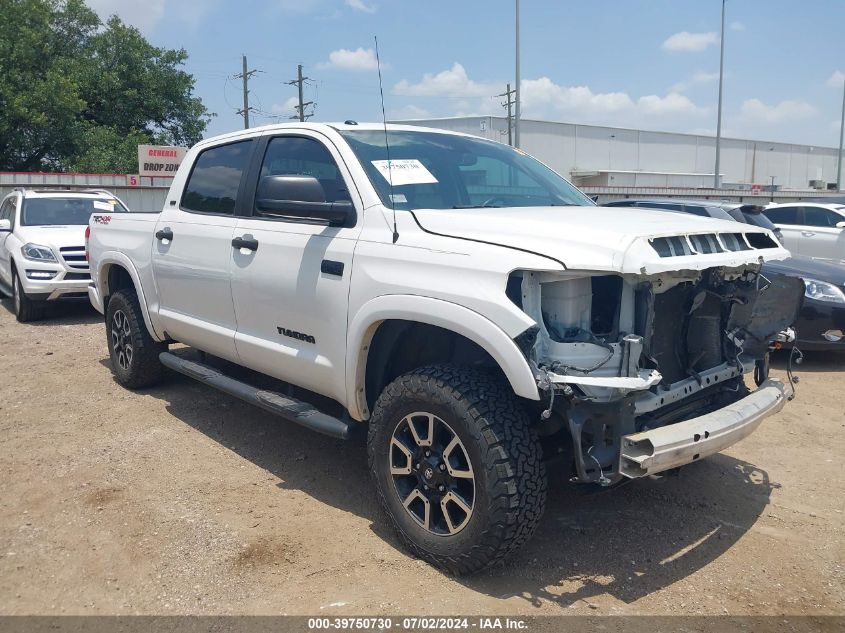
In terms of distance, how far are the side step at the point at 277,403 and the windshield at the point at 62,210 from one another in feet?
21.6

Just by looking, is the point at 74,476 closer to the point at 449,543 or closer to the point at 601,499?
the point at 449,543

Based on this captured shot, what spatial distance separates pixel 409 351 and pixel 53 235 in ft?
26.9

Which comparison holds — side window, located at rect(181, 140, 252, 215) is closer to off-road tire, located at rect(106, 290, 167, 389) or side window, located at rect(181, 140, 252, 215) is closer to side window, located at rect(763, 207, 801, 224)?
off-road tire, located at rect(106, 290, 167, 389)

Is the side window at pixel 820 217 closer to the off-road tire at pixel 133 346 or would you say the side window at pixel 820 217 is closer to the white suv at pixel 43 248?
the off-road tire at pixel 133 346

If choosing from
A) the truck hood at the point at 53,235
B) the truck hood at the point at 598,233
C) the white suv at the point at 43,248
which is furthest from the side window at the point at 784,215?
the truck hood at the point at 53,235

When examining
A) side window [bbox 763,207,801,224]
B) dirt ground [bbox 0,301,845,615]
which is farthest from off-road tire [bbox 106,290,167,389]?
side window [bbox 763,207,801,224]

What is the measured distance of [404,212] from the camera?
3.52 m

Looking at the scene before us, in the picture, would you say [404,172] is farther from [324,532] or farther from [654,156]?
[654,156]

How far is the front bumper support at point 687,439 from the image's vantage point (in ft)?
9.18

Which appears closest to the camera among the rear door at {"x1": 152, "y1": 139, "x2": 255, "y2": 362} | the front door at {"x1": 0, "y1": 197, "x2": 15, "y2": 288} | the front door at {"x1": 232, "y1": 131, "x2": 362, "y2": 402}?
the front door at {"x1": 232, "y1": 131, "x2": 362, "y2": 402}

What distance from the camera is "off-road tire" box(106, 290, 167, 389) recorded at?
5.75 meters

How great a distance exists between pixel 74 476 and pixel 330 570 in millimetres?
2019

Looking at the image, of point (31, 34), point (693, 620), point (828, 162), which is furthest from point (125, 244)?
point (828, 162)

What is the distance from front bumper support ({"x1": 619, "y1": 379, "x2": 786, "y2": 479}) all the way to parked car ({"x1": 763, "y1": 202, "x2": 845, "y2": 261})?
9.17 m
